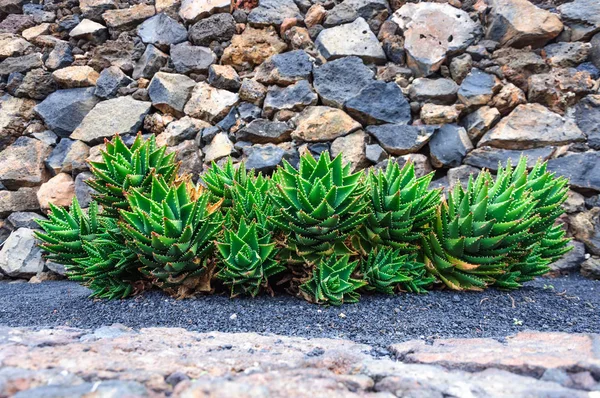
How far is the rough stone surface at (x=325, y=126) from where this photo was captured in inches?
131

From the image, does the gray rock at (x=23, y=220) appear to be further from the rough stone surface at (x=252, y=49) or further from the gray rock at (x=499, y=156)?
the gray rock at (x=499, y=156)

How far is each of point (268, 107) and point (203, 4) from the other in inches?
47.7

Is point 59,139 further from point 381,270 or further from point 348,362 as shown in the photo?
point 348,362

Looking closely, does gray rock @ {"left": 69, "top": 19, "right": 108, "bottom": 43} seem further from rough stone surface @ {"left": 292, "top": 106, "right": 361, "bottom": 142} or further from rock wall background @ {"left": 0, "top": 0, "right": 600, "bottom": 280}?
A: rough stone surface @ {"left": 292, "top": 106, "right": 361, "bottom": 142}

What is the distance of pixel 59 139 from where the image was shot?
3848 millimetres

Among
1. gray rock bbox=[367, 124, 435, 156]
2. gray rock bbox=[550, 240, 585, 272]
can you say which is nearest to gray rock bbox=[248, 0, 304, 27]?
gray rock bbox=[367, 124, 435, 156]

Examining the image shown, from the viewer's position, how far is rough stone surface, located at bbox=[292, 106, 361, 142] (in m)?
3.34

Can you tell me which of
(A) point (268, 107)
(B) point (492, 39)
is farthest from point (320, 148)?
(B) point (492, 39)

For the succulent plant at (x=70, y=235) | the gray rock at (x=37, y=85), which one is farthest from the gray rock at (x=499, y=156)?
the gray rock at (x=37, y=85)

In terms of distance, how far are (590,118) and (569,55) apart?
0.52m

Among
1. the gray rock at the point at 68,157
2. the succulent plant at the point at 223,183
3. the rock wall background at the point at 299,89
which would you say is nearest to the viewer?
the succulent plant at the point at 223,183

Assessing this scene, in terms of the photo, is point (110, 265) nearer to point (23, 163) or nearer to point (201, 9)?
point (23, 163)

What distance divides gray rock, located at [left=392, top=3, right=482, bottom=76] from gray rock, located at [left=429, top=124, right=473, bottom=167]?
1.70ft

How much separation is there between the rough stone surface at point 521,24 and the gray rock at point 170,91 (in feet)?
8.27
